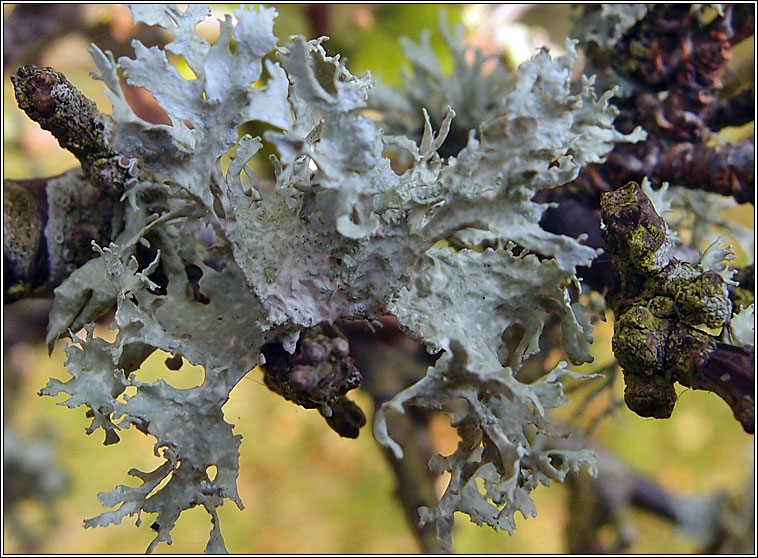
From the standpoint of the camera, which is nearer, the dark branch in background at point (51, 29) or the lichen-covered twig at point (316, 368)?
the lichen-covered twig at point (316, 368)

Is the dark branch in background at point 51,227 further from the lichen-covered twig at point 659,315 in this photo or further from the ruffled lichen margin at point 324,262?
the lichen-covered twig at point 659,315

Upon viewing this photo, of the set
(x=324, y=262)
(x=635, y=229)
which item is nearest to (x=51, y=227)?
(x=324, y=262)

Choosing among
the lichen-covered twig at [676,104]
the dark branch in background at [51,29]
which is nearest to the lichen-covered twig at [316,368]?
the lichen-covered twig at [676,104]

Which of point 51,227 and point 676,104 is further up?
point 676,104

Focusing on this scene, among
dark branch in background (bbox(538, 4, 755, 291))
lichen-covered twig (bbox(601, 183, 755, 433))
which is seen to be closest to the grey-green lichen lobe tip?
lichen-covered twig (bbox(601, 183, 755, 433))

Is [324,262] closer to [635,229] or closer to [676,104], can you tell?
[635,229]

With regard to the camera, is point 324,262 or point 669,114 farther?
point 669,114

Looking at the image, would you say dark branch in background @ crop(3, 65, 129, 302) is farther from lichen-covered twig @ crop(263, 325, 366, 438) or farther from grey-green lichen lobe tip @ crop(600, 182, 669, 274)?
grey-green lichen lobe tip @ crop(600, 182, 669, 274)
